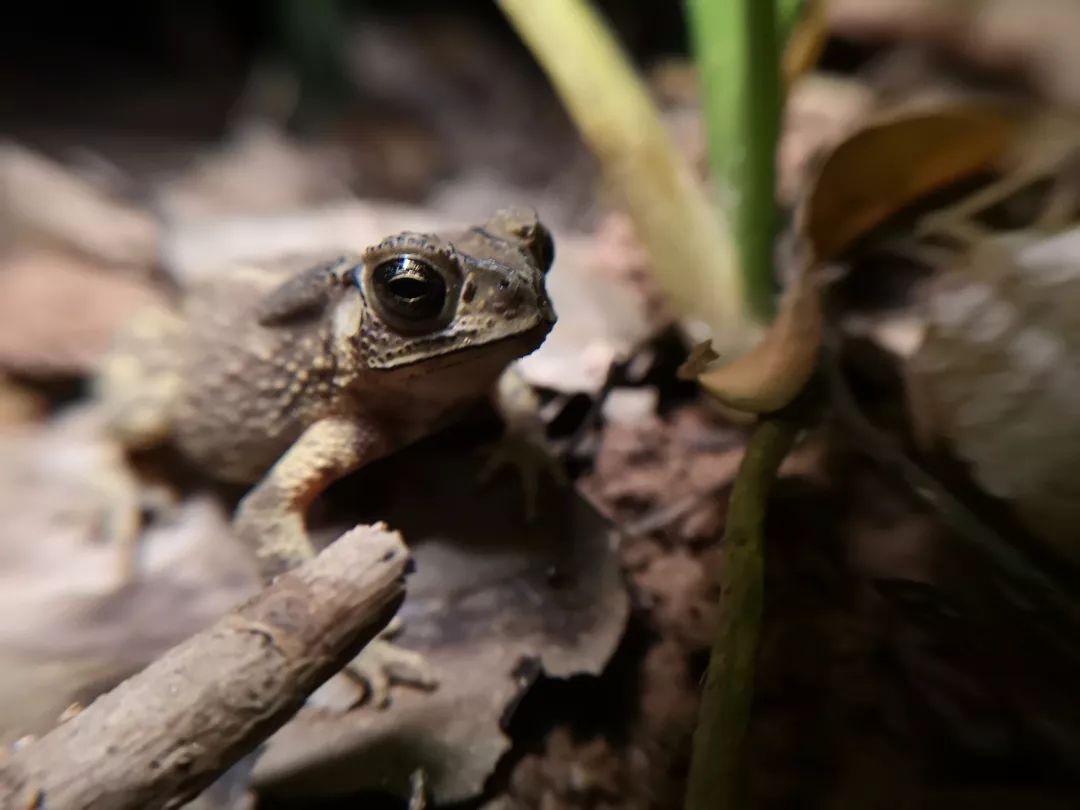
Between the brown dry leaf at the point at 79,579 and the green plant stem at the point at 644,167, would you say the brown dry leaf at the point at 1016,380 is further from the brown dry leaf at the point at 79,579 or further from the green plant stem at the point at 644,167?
the brown dry leaf at the point at 79,579

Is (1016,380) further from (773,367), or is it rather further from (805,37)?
(805,37)

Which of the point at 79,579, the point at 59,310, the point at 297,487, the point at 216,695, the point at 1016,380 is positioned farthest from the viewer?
the point at 59,310

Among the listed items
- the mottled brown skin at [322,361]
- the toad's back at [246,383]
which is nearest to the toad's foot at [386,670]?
the mottled brown skin at [322,361]

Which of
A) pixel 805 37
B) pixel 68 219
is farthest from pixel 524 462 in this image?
pixel 68 219

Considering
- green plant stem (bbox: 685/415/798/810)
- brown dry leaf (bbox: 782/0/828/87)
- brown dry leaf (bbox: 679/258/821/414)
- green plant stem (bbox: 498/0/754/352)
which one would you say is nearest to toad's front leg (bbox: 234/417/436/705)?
green plant stem (bbox: 685/415/798/810)

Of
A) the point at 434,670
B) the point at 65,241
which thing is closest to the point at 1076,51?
the point at 434,670

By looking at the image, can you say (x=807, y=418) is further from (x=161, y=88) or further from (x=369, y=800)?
(x=161, y=88)

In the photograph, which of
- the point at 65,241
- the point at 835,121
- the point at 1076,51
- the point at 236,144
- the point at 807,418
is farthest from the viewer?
the point at 236,144
